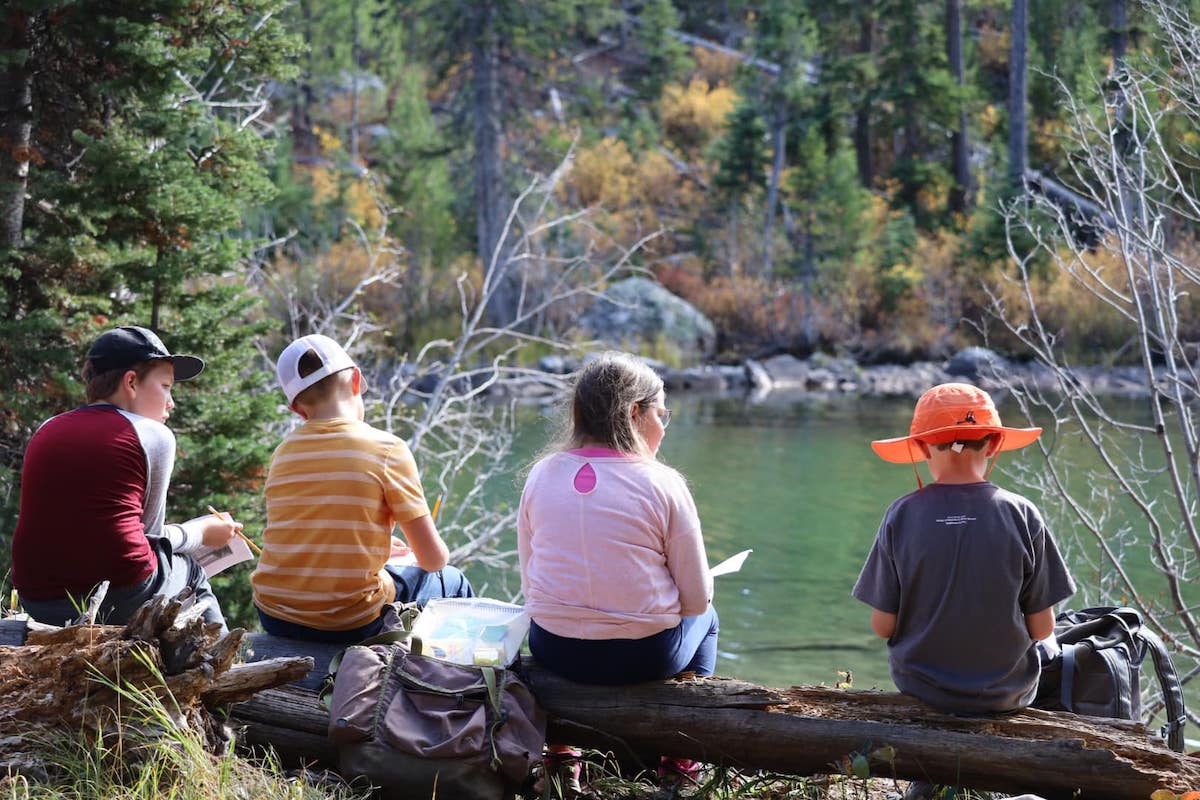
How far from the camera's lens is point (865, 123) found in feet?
102

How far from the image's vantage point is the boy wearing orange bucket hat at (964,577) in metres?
2.92

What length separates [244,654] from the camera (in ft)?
11.0

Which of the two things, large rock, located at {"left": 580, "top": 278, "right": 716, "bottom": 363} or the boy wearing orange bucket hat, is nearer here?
the boy wearing orange bucket hat

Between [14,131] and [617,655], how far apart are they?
4.16 m

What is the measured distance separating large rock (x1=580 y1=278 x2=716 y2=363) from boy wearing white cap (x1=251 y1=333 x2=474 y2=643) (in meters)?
20.8

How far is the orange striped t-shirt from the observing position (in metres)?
3.31

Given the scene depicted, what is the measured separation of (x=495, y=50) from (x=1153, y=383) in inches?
748

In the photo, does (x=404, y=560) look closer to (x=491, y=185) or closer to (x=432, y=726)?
(x=432, y=726)

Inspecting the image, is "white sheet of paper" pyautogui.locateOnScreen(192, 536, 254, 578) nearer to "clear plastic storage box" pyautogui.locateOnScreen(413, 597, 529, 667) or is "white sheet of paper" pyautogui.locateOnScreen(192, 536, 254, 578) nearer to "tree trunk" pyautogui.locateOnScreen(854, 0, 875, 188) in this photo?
"clear plastic storage box" pyautogui.locateOnScreen(413, 597, 529, 667)

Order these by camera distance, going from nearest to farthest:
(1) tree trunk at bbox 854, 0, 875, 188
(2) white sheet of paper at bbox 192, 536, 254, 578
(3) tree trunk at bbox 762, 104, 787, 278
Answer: (2) white sheet of paper at bbox 192, 536, 254, 578, (3) tree trunk at bbox 762, 104, 787, 278, (1) tree trunk at bbox 854, 0, 875, 188

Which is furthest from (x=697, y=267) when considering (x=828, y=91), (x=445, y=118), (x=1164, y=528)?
(x=1164, y=528)

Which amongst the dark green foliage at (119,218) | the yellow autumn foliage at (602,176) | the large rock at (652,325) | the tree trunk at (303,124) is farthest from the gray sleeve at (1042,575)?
the tree trunk at (303,124)

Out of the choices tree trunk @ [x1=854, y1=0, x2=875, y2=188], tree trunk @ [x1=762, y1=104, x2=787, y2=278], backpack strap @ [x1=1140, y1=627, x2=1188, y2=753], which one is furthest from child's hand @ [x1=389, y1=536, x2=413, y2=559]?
tree trunk @ [x1=854, y1=0, x2=875, y2=188]

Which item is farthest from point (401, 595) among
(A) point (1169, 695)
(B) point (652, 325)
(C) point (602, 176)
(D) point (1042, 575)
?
(C) point (602, 176)
